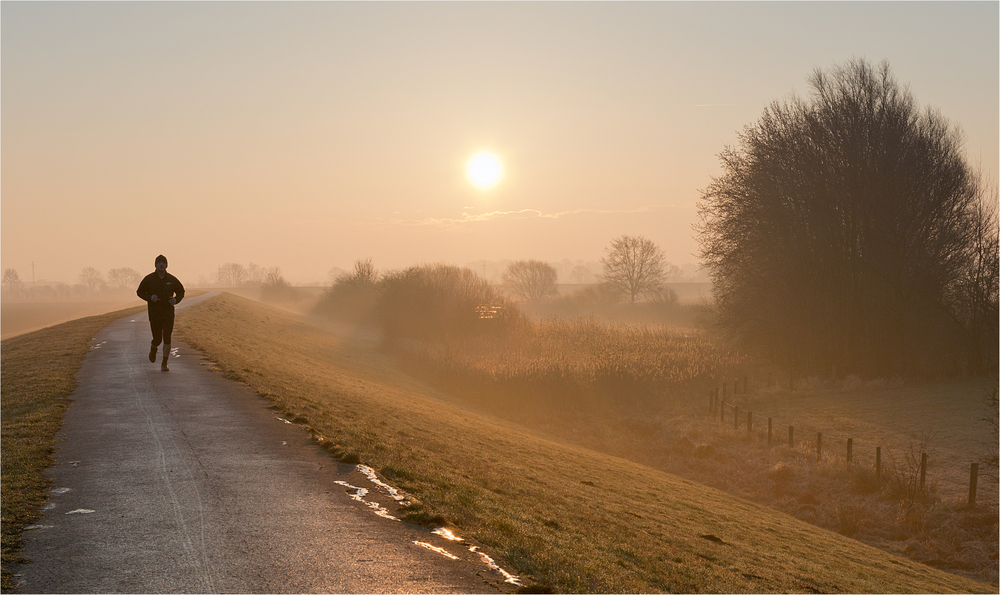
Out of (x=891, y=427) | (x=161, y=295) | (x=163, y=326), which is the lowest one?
(x=891, y=427)

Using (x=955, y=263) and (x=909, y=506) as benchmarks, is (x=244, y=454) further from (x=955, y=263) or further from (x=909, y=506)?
(x=955, y=263)

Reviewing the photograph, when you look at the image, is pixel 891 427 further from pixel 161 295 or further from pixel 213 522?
pixel 213 522

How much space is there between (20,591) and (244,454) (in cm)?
456

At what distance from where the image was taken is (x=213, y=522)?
23.8ft

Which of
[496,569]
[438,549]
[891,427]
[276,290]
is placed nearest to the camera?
[496,569]

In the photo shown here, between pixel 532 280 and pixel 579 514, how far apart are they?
116 m

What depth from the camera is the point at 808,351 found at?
3491cm

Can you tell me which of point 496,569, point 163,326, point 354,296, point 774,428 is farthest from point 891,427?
point 354,296

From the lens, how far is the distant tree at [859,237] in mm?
31938

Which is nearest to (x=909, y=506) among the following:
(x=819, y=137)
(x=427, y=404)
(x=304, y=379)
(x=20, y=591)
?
(x=427, y=404)

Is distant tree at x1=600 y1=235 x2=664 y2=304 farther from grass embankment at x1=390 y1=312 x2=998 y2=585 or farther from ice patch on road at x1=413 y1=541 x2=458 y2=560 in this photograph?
ice patch on road at x1=413 y1=541 x2=458 y2=560

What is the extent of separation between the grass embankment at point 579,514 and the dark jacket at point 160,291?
Answer: 2.52m

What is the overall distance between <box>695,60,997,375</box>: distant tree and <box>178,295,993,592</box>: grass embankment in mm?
18952

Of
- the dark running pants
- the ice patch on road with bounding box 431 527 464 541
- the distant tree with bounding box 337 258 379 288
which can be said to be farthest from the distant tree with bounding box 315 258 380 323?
the ice patch on road with bounding box 431 527 464 541
